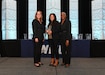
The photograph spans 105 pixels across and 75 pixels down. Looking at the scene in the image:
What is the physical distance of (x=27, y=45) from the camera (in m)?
12.9

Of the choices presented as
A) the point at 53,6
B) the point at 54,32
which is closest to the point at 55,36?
the point at 54,32

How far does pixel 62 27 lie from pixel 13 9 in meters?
6.77

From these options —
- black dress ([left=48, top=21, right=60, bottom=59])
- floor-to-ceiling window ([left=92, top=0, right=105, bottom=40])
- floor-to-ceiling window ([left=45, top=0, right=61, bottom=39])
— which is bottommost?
black dress ([left=48, top=21, right=60, bottom=59])

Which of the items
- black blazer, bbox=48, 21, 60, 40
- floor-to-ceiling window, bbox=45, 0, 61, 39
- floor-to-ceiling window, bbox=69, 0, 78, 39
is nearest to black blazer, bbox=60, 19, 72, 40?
black blazer, bbox=48, 21, 60, 40

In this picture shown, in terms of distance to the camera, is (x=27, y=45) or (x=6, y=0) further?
(x=6, y=0)

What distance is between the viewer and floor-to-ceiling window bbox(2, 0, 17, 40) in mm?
15578

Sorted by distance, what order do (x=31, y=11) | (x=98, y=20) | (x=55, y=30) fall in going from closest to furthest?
1. (x=55, y=30)
2. (x=98, y=20)
3. (x=31, y=11)

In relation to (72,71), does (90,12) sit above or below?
above

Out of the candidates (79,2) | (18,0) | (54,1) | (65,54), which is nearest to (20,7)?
(18,0)

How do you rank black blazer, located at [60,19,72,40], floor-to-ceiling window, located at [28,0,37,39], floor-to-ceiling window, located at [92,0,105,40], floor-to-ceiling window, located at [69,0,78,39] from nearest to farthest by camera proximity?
1. black blazer, located at [60,19,72,40]
2. floor-to-ceiling window, located at [92,0,105,40]
3. floor-to-ceiling window, located at [69,0,78,39]
4. floor-to-ceiling window, located at [28,0,37,39]

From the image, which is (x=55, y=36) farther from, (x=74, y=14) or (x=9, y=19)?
(x=9, y=19)

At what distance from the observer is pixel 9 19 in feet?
51.4

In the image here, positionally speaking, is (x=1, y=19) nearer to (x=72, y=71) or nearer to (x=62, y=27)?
(x=62, y=27)

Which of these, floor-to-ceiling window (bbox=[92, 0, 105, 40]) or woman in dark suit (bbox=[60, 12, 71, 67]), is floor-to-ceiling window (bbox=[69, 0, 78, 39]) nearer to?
floor-to-ceiling window (bbox=[92, 0, 105, 40])
